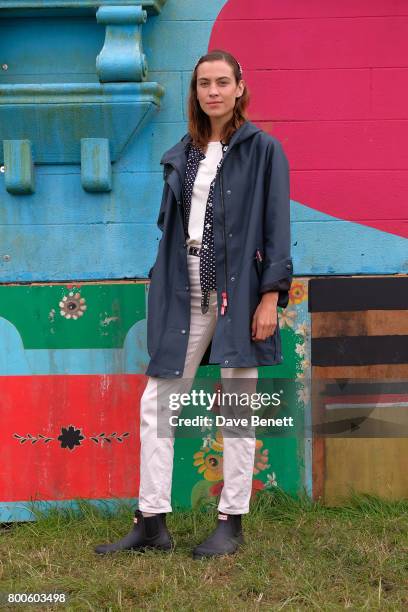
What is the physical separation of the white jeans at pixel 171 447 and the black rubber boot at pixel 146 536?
5cm

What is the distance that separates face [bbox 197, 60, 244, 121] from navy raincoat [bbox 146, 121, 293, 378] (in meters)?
0.12

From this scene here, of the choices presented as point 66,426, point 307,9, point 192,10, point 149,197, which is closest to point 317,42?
point 307,9

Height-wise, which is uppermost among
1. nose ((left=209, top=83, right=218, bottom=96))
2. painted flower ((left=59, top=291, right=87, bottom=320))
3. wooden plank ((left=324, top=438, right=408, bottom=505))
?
→ nose ((left=209, top=83, right=218, bottom=96))

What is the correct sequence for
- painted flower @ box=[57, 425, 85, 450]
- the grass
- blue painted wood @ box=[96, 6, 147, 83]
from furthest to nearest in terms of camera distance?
Answer: painted flower @ box=[57, 425, 85, 450], blue painted wood @ box=[96, 6, 147, 83], the grass

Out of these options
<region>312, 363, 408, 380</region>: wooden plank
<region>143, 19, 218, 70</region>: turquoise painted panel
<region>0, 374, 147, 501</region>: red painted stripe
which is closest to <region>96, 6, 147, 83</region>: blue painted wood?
<region>143, 19, 218, 70</region>: turquoise painted panel

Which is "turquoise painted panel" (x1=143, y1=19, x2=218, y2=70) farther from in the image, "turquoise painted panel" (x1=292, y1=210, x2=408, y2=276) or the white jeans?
the white jeans

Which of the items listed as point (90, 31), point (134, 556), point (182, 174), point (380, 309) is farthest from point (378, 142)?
point (134, 556)

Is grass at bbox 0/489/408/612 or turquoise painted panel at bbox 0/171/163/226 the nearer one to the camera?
grass at bbox 0/489/408/612

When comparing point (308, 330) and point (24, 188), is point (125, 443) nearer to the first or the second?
point (308, 330)

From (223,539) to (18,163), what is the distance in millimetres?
1943

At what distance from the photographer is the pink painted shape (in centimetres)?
435

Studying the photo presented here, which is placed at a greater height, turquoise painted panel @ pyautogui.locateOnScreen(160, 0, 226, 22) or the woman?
turquoise painted panel @ pyautogui.locateOnScreen(160, 0, 226, 22)

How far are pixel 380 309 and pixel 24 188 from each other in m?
1.77

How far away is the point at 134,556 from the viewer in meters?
3.67
